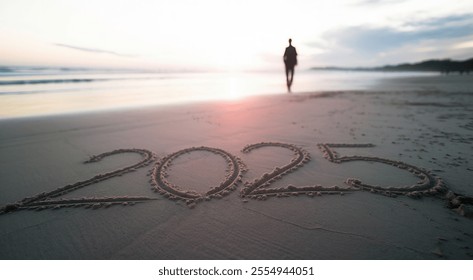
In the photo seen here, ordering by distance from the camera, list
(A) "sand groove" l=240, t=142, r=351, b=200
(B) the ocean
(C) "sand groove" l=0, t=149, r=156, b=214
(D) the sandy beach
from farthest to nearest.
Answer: (B) the ocean < (A) "sand groove" l=240, t=142, r=351, b=200 < (C) "sand groove" l=0, t=149, r=156, b=214 < (D) the sandy beach

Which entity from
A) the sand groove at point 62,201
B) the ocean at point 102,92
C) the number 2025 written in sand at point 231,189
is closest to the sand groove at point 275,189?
the number 2025 written in sand at point 231,189

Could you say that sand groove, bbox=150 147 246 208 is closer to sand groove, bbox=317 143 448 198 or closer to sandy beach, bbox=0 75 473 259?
sandy beach, bbox=0 75 473 259

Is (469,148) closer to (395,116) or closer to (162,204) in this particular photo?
(395,116)

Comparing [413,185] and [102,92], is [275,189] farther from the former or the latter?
[102,92]

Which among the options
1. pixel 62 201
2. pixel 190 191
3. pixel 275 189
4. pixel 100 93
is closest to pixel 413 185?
pixel 275 189

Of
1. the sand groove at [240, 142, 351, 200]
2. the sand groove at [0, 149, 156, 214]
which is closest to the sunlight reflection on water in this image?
the sand groove at [0, 149, 156, 214]

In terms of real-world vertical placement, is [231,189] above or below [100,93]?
below
